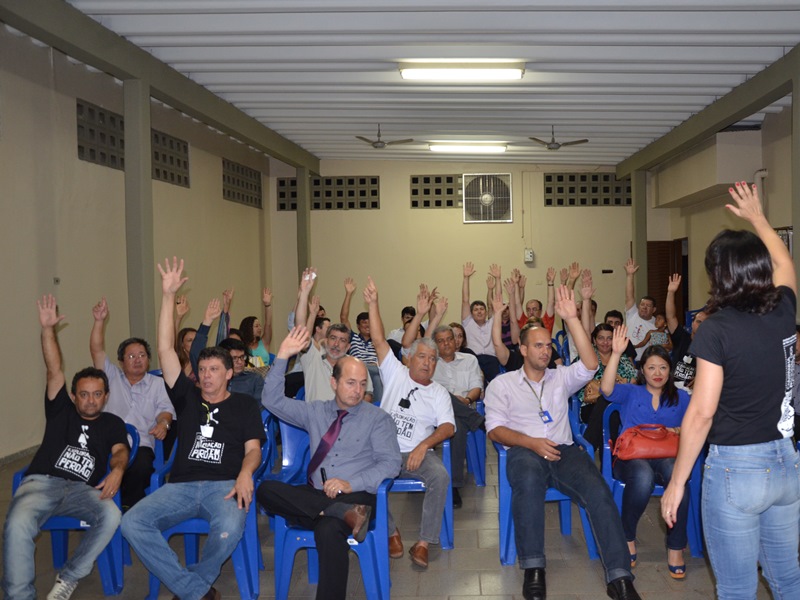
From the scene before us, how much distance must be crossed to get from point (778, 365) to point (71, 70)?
710 cm

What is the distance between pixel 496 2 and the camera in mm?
5523

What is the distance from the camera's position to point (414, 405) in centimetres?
455

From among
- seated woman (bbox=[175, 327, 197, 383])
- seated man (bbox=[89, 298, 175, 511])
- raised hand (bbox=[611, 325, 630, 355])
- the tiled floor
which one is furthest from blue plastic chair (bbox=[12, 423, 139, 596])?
raised hand (bbox=[611, 325, 630, 355])

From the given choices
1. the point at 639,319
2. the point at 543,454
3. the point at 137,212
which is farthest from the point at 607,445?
the point at 137,212

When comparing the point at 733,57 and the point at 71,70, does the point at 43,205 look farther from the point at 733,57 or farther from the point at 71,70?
the point at 733,57

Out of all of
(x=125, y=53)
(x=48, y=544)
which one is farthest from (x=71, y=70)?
(x=48, y=544)

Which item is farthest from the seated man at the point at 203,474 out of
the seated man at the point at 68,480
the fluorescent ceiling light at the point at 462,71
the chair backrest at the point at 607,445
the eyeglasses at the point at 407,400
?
Answer: the fluorescent ceiling light at the point at 462,71

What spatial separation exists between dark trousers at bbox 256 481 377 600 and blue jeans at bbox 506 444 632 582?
2.48 feet

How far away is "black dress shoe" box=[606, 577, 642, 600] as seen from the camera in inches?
136

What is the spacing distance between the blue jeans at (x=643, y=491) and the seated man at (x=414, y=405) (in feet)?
3.08

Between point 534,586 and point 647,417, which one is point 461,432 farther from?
point 534,586

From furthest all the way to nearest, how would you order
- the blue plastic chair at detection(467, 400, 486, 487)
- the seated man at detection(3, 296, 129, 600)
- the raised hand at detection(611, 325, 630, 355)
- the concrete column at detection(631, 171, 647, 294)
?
the concrete column at detection(631, 171, 647, 294), the blue plastic chair at detection(467, 400, 486, 487), the raised hand at detection(611, 325, 630, 355), the seated man at detection(3, 296, 129, 600)

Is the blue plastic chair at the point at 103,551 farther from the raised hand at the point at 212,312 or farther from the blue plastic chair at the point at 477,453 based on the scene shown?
the blue plastic chair at the point at 477,453

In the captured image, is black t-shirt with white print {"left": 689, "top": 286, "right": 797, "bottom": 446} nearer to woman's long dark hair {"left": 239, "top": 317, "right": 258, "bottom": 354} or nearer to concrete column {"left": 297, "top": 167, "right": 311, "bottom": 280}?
woman's long dark hair {"left": 239, "top": 317, "right": 258, "bottom": 354}
